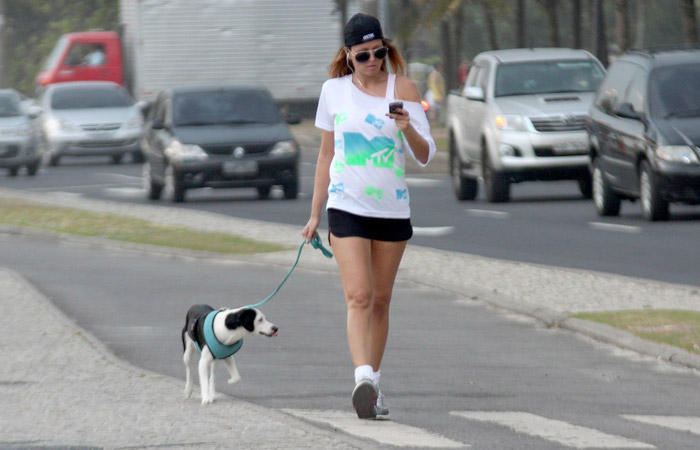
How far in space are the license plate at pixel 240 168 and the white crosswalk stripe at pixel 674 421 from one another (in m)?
15.9

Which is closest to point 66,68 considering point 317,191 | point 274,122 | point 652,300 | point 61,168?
point 61,168

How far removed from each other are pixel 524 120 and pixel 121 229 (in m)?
5.60

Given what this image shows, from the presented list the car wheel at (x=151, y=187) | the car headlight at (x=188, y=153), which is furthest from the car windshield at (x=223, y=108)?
the car wheel at (x=151, y=187)

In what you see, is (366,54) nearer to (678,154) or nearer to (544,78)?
(678,154)

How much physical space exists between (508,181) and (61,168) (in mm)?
15817

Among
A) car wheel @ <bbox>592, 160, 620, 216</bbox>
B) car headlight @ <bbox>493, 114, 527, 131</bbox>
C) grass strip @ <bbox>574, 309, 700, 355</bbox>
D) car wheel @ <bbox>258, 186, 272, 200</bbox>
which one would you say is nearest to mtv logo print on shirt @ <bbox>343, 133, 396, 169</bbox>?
grass strip @ <bbox>574, 309, 700, 355</bbox>

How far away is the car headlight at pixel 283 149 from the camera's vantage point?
23.6 metres

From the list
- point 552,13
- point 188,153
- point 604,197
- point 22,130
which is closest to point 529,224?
point 604,197

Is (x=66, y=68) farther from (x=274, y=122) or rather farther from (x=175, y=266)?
(x=175, y=266)

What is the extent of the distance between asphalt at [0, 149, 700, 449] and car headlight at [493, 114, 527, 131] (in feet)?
18.6

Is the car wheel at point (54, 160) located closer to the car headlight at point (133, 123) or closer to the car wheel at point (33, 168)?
the car headlight at point (133, 123)

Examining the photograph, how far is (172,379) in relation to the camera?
8.59 m

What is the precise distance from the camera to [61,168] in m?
35.6

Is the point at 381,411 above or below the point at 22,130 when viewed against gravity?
above
